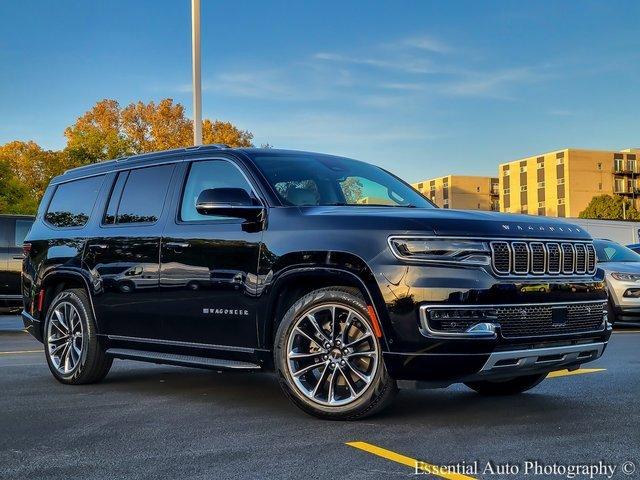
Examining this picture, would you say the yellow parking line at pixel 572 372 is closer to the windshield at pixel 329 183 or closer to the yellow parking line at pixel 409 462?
the windshield at pixel 329 183

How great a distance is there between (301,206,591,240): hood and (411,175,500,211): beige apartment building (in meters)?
108

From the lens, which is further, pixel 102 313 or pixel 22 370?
pixel 22 370

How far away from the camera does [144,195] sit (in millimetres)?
7086

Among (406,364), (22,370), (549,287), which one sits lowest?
(22,370)

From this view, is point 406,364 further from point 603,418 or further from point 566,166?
point 566,166

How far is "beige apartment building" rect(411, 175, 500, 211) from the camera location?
11456 centimetres

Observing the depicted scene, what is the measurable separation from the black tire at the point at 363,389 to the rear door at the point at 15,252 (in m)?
10.6

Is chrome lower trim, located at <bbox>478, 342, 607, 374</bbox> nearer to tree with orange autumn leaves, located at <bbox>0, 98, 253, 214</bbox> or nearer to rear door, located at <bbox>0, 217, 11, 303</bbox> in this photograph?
rear door, located at <bbox>0, 217, 11, 303</bbox>

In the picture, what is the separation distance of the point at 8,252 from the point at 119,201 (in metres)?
8.52

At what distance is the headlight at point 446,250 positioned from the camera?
5.10 m

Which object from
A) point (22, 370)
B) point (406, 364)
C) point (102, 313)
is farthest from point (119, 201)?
point (406, 364)

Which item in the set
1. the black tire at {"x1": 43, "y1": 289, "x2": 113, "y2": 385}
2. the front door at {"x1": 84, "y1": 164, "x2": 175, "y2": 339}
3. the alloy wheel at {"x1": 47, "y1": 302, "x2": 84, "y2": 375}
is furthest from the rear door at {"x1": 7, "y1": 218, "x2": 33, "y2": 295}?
the front door at {"x1": 84, "y1": 164, "x2": 175, "y2": 339}

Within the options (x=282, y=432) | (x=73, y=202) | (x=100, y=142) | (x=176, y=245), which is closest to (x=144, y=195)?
(x=176, y=245)

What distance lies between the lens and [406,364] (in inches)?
201
